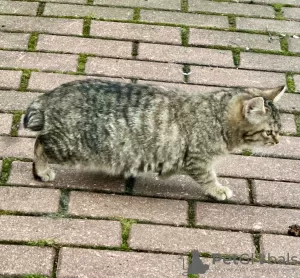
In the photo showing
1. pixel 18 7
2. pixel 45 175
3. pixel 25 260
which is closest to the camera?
pixel 25 260

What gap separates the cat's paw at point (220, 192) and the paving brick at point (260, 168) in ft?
0.61

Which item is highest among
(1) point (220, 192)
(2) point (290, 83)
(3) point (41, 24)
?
(3) point (41, 24)

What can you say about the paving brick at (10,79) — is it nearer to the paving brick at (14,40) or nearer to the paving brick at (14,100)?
the paving brick at (14,100)

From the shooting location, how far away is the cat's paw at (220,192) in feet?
12.9

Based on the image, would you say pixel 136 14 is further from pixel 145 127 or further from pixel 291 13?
pixel 145 127

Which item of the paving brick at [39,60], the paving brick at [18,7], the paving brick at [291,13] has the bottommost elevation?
the paving brick at [39,60]

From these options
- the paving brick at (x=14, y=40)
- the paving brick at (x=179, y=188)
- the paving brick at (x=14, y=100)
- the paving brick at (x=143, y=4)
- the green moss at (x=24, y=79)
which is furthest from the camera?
the paving brick at (x=143, y=4)

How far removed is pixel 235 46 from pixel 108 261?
2.20 m

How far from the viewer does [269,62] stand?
196 inches

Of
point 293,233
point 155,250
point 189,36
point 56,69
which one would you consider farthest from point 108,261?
point 189,36

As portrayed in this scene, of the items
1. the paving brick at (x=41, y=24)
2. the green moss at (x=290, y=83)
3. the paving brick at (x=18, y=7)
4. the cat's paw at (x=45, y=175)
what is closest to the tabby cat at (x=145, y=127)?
the cat's paw at (x=45, y=175)

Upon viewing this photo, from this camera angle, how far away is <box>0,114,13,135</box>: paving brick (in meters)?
4.21

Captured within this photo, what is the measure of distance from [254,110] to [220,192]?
0.49 metres

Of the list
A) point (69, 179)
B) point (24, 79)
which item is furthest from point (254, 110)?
point (24, 79)
